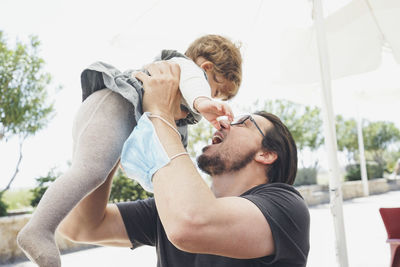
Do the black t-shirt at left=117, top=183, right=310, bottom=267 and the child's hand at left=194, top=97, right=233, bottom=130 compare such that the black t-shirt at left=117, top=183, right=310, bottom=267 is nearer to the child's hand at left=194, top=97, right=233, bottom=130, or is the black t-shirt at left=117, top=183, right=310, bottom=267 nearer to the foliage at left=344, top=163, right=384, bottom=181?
the child's hand at left=194, top=97, right=233, bottom=130

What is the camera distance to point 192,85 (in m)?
1.37

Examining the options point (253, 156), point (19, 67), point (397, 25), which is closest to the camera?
point (253, 156)

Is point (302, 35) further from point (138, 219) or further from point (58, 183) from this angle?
point (58, 183)

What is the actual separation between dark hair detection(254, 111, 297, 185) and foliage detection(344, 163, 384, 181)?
13.9 m

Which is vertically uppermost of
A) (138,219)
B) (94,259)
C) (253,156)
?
(253,156)

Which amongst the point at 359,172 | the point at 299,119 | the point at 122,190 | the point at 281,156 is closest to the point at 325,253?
the point at 122,190

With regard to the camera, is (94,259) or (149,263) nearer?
(149,263)

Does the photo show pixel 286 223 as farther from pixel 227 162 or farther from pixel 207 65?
pixel 207 65

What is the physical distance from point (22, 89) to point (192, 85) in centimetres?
660

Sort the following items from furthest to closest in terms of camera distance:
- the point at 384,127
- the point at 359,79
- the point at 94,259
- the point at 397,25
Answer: the point at 384,127 → the point at 94,259 → the point at 359,79 → the point at 397,25

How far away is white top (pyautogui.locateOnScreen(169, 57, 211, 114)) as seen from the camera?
4.40 ft

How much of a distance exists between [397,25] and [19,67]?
6325 mm

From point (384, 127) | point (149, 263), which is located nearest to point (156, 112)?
point (149, 263)

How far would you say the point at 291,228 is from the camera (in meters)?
1.26
